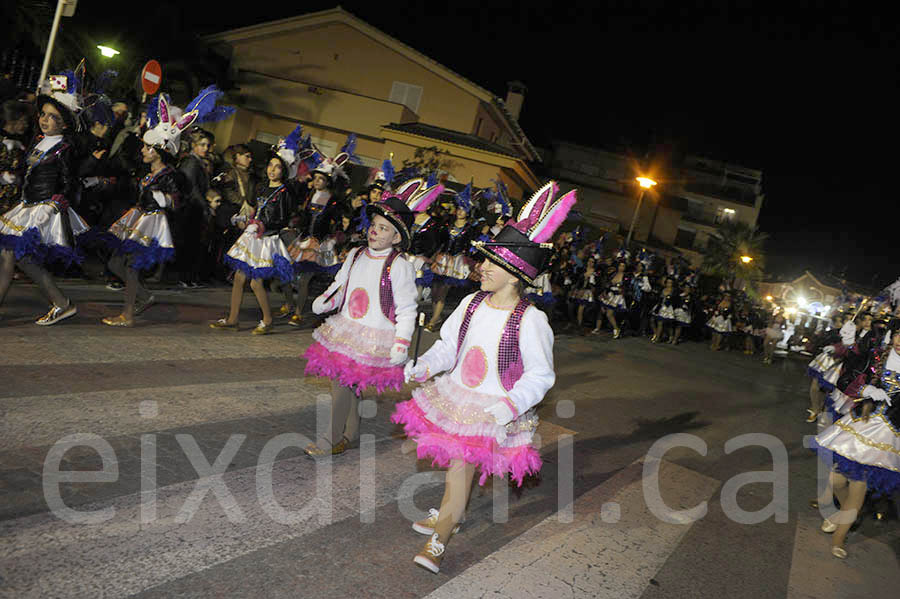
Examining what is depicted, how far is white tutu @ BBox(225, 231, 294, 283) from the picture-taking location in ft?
26.7

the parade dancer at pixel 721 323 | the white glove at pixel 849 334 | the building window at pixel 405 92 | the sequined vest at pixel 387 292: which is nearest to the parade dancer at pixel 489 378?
the sequined vest at pixel 387 292

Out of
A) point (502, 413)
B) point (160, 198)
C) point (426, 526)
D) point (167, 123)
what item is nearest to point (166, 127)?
point (167, 123)

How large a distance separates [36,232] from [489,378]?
201 inches

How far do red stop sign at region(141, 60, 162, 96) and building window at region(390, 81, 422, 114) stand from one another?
19.1 metres

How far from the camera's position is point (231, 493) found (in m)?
4.12

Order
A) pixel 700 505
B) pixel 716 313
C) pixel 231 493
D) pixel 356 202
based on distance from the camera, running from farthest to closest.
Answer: pixel 716 313
pixel 356 202
pixel 700 505
pixel 231 493

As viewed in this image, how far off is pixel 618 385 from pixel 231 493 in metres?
8.20

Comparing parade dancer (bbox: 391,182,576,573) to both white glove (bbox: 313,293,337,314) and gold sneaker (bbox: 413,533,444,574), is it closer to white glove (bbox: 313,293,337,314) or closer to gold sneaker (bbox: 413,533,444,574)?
gold sneaker (bbox: 413,533,444,574)

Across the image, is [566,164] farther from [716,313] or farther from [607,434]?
[607,434]

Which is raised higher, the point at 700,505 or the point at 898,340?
the point at 898,340

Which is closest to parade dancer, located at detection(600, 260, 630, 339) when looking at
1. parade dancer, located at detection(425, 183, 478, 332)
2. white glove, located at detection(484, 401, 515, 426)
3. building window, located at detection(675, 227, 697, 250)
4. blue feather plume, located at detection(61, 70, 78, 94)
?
parade dancer, located at detection(425, 183, 478, 332)

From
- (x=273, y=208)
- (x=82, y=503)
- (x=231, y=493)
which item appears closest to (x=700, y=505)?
(x=231, y=493)

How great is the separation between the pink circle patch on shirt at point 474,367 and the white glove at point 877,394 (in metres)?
3.82

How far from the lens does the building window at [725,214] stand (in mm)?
53719
